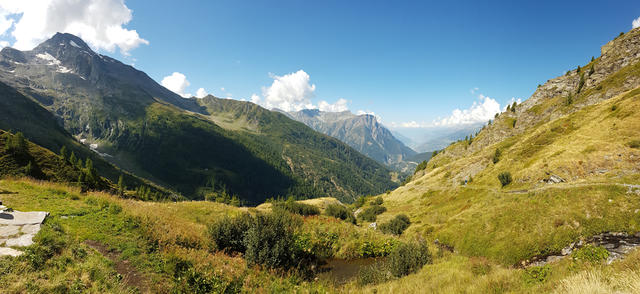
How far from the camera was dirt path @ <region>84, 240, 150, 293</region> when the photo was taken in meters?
8.30

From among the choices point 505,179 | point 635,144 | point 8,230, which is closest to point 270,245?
point 8,230

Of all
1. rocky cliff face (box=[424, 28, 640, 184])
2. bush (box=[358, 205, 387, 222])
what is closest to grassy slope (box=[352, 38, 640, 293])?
bush (box=[358, 205, 387, 222])

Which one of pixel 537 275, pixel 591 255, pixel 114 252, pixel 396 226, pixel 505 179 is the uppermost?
pixel 505 179

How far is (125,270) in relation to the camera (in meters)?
8.95

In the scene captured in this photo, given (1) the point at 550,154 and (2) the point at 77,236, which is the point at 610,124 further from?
(2) the point at 77,236

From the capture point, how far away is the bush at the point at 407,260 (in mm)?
11922

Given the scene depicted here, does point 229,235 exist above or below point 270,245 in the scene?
below

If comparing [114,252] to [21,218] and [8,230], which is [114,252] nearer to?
[8,230]

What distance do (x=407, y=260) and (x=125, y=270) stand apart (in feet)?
42.4

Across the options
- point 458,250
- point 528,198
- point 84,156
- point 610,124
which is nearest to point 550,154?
point 610,124

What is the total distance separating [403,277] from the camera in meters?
11.2

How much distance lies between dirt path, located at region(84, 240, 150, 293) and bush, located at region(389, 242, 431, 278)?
11.0 meters

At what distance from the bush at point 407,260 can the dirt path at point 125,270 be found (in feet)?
36.1

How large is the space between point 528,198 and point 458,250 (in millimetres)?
8969
